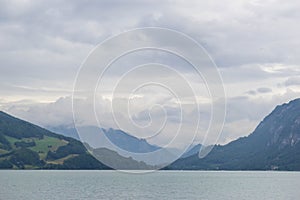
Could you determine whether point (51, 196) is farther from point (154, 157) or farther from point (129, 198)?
point (154, 157)

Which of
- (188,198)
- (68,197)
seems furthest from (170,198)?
(68,197)

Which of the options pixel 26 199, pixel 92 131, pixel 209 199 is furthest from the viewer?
pixel 209 199

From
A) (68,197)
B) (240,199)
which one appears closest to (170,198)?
(240,199)

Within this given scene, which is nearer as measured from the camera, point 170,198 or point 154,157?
point 170,198

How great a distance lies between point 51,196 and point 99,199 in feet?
57.9

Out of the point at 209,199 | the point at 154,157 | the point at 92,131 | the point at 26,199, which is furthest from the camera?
the point at 154,157

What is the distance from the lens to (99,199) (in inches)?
5443

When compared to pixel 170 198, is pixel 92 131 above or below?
above

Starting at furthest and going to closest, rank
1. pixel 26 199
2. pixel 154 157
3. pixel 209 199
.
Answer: pixel 154 157
pixel 209 199
pixel 26 199

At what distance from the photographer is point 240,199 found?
475 ft

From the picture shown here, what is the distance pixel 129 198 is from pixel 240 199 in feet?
106

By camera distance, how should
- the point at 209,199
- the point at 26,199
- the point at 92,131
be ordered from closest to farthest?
the point at 92,131
the point at 26,199
the point at 209,199

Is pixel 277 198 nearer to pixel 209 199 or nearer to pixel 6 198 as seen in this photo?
pixel 209 199

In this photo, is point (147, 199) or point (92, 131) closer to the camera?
point (92, 131)
